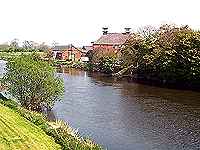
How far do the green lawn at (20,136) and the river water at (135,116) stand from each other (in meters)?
6.58

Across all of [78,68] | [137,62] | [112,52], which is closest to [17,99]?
[137,62]

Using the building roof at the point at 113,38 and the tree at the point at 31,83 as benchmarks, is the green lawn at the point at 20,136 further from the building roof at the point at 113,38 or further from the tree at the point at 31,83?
the building roof at the point at 113,38

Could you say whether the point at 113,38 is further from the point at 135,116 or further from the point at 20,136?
the point at 20,136

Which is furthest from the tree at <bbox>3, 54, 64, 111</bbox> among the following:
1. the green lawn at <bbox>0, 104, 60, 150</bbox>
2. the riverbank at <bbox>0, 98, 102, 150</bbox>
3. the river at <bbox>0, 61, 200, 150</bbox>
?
the green lawn at <bbox>0, 104, 60, 150</bbox>

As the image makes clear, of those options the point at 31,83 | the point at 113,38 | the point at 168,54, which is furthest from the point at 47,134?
the point at 113,38

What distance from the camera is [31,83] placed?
41.9m

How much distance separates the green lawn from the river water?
658cm

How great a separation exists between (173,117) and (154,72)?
37.5m

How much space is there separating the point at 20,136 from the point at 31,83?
17.8 meters

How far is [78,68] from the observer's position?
123 metres

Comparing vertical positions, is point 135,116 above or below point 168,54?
below

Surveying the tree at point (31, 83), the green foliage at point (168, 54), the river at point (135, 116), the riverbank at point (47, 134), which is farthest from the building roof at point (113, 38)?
the riverbank at point (47, 134)

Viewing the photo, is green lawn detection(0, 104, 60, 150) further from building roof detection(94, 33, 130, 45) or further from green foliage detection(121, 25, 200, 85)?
building roof detection(94, 33, 130, 45)

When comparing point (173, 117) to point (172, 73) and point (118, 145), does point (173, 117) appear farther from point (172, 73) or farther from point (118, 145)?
point (172, 73)
